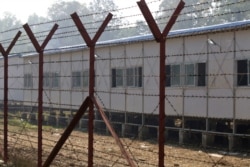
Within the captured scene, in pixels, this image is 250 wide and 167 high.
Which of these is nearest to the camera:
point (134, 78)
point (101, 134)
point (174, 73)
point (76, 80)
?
point (174, 73)

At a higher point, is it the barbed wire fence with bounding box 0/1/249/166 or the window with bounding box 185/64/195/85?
the window with bounding box 185/64/195/85

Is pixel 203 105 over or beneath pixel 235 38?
beneath

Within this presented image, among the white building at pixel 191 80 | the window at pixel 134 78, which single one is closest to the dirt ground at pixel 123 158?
the white building at pixel 191 80

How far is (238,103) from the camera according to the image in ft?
42.9

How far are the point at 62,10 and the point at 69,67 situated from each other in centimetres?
7986

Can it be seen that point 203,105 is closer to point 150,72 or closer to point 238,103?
point 238,103

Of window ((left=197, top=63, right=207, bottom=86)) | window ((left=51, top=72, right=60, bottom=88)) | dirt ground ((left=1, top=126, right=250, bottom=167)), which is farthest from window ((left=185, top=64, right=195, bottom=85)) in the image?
window ((left=51, top=72, right=60, bottom=88))

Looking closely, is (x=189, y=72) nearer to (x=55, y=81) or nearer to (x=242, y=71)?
(x=242, y=71)

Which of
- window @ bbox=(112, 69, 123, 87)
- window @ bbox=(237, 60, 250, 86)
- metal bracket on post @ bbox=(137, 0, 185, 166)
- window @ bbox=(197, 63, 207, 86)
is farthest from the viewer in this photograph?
window @ bbox=(112, 69, 123, 87)

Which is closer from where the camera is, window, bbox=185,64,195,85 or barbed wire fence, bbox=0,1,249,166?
barbed wire fence, bbox=0,1,249,166

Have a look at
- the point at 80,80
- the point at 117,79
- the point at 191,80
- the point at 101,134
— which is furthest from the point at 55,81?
the point at 191,80

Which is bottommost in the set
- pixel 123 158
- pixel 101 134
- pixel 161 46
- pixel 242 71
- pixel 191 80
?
pixel 101 134

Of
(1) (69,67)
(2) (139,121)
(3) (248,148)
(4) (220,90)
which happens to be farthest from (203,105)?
(1) (69,67)

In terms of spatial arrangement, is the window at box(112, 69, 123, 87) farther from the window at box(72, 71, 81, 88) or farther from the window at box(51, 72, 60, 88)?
the window at box(51, 72, 60, 88)
